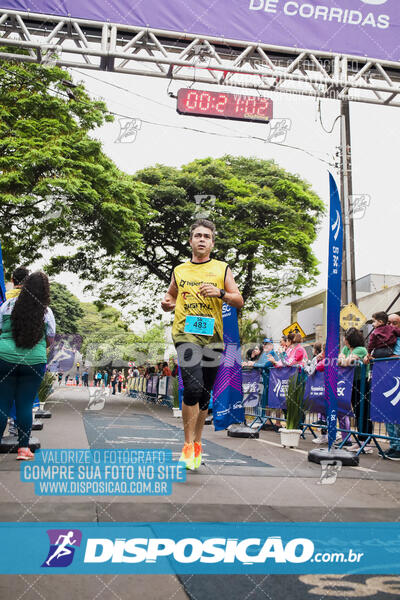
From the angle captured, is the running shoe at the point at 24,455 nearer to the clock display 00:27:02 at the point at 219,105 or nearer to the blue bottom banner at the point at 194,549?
the blue bottom banner at the point at 194,549

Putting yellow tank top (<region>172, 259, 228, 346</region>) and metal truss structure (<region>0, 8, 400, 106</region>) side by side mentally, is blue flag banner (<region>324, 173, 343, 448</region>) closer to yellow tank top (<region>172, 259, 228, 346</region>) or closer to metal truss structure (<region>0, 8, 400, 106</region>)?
yellow tank top (<region>172, 259, 228, 346</region>)

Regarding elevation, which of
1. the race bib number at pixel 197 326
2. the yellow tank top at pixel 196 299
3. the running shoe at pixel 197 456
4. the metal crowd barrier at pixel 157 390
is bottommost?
the metal crowd barrier at pixel 157 390

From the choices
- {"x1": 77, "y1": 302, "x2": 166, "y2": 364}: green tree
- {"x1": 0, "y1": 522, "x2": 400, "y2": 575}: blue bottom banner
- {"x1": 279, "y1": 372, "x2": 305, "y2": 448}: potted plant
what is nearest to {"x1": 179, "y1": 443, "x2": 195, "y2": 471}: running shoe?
{"x1": 0, "y1": 522, "x2": 400, "y2": 575}: blue bottom banner

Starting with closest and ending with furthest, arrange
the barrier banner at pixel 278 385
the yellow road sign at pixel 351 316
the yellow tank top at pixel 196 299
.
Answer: the yellow tank top at pixel 196 299 → the barrier banner at pixel 278 385 → the yellow road sign at pixel 351 316

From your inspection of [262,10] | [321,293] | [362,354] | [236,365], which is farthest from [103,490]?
[321,293]

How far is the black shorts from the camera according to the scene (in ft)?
15.0

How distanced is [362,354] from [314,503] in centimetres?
470

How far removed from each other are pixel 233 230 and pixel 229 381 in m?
17.4

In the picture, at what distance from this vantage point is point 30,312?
198 inches

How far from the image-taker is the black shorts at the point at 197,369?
4.58 m

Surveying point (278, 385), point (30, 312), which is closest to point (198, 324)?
point (30, 312)

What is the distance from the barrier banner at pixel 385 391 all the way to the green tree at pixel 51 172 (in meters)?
9.85

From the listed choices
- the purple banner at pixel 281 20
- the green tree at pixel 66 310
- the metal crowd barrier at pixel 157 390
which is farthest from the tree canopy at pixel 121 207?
the green tree at pixel 66 310

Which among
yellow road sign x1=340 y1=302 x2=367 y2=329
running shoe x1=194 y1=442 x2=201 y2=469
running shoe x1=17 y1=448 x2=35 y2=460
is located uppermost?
yellow road sign x1=340 y1=302 x2=367 y2=329
